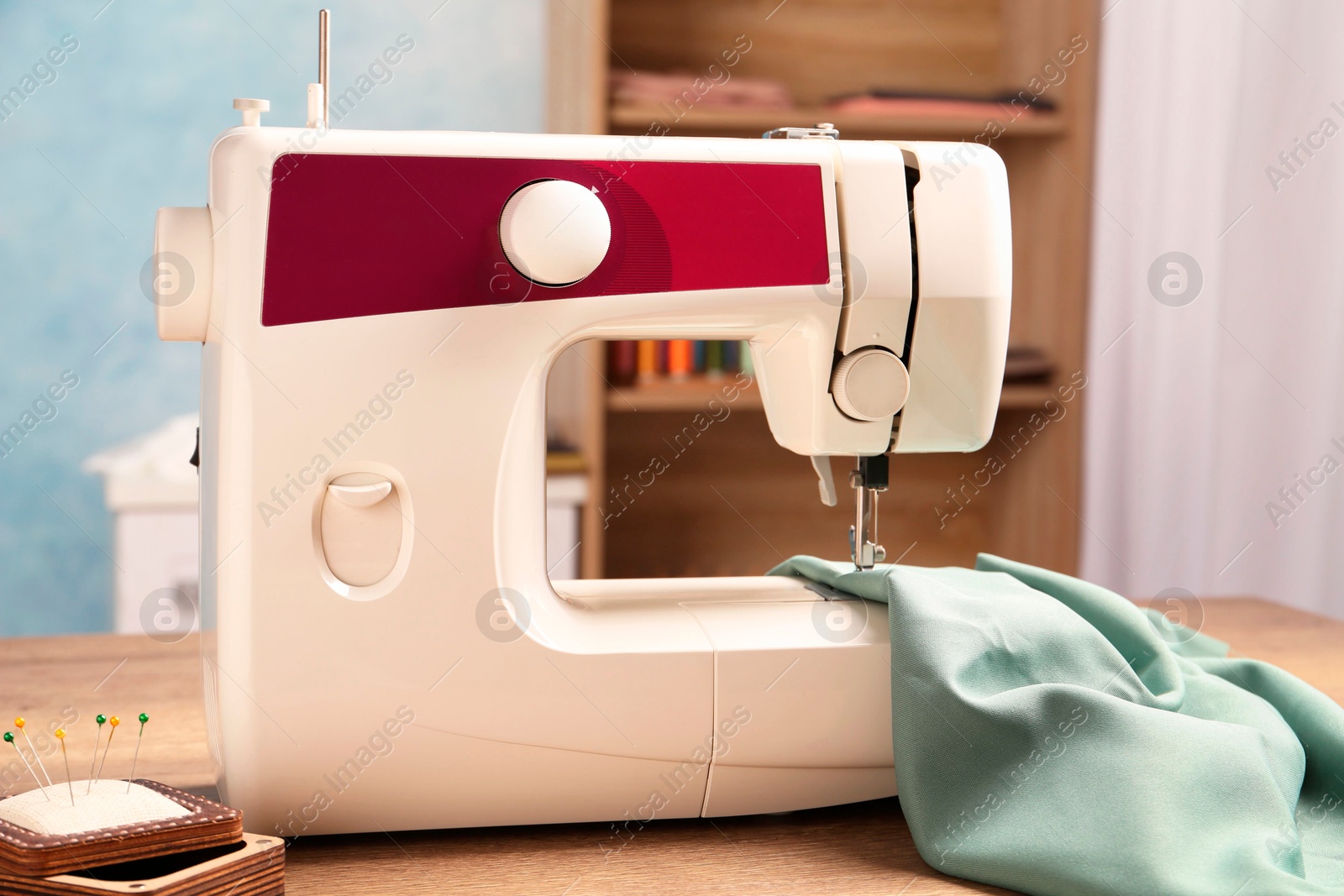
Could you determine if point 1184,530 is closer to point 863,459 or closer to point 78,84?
point 863,459

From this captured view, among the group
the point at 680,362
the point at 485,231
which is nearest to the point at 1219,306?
the point at 680,362

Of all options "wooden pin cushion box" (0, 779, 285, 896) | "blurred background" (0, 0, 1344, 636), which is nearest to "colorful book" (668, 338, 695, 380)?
"blurred background" (0, 0, 1344, 636)

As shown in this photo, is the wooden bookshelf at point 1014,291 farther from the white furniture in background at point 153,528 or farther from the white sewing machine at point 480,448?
the white sewing machine at point 480,448

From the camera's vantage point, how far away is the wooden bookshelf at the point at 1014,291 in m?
2.55

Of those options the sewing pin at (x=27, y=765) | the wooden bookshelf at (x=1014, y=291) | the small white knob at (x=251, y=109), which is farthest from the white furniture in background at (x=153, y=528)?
the small white knob at (x=251, y=109)

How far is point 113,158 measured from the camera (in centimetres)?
267

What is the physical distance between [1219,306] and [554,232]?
81.3 inches

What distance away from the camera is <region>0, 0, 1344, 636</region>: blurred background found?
7.93 feet

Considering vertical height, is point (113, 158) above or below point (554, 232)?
above

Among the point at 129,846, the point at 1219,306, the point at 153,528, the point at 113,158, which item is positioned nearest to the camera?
the point at 129,846

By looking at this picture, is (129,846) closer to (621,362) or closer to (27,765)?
(27,765)

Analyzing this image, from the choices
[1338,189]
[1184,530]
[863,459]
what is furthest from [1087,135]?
[863,459]

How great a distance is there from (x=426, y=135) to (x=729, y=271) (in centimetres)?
25

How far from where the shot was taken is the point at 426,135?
87 cm
